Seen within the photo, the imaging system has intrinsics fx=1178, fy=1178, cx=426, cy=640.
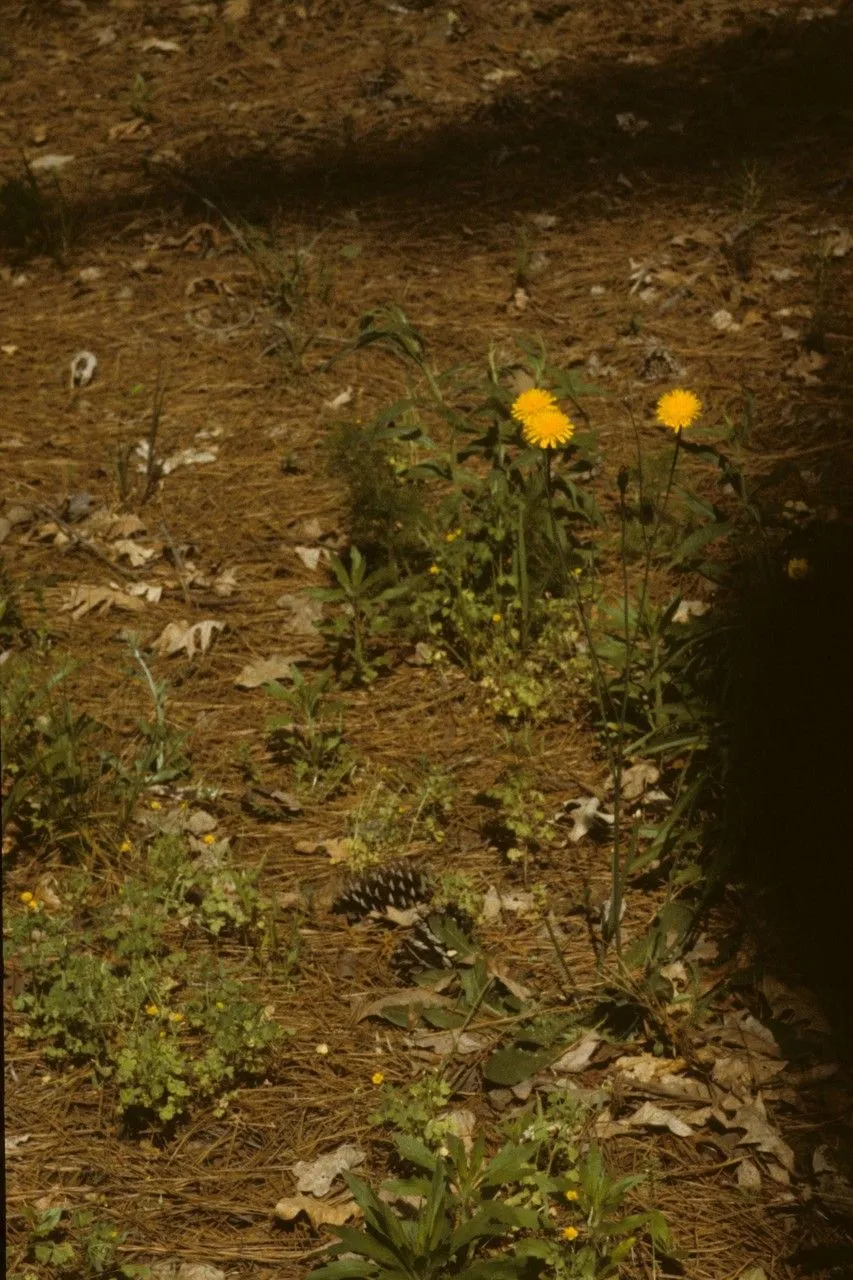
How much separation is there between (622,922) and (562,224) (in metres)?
2.96

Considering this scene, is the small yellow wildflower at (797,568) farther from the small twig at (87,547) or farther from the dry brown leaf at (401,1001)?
the small twig at (87,547)

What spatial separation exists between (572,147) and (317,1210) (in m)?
4.15

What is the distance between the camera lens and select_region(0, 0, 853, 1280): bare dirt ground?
2.10 meters

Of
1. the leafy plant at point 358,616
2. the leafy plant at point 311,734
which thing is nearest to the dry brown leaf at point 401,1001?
the leafy plant at point 311,734

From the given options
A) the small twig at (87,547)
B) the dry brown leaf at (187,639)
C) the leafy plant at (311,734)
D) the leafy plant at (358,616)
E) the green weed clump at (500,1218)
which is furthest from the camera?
the small twig at (87,547)

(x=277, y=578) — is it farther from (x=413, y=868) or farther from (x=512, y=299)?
(x=512, y=299)

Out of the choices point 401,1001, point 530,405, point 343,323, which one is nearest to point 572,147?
point 343,323

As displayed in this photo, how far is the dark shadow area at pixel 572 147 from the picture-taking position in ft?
15.0

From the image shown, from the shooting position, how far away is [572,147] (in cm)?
479

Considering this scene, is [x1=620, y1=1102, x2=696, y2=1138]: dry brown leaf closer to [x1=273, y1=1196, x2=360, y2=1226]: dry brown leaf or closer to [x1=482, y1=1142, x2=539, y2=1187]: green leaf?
[x1=482, y1=1142, x2=539, y2=1187]: green leaf

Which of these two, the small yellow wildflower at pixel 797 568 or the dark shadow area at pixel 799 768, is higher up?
the small yellow wildflower at pixel 797 568

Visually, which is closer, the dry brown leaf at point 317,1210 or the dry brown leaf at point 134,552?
the dry brown leaf at point 317,1210

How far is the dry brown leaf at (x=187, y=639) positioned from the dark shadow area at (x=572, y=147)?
218 centimetres

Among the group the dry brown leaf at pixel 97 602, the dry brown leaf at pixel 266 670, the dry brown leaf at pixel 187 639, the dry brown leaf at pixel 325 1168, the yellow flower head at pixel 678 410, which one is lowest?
the dry brown leaf at pixel 325 1168
